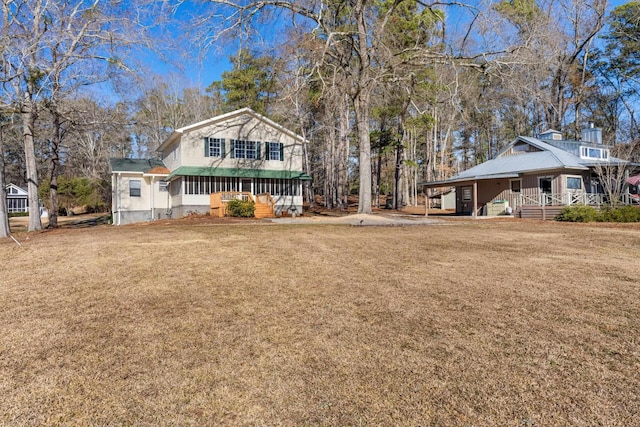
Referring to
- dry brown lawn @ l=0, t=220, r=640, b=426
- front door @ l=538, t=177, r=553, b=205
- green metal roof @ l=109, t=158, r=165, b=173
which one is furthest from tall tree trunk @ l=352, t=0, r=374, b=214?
green metal roof @ l=109, t=158, r=165, b=173

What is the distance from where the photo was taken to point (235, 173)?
2133 centimetres

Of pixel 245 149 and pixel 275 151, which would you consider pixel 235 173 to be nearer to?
pixel 245 149

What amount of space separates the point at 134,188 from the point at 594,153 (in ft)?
98.0

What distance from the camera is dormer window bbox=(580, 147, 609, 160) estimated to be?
23297mm

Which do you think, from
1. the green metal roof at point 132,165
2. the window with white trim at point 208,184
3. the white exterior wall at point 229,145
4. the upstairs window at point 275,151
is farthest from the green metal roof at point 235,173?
the green metal roof at point 132,165

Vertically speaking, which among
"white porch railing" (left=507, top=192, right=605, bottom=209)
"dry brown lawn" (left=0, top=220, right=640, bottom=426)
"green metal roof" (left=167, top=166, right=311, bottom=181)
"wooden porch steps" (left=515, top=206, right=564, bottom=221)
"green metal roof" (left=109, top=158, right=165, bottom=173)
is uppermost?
"green metal roof" (left=109, top=158, right=165, bottom=173)

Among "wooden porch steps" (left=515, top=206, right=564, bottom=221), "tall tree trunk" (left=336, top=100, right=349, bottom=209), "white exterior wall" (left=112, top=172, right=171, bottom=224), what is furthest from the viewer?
"tall tree trunk" (left=336, top=100, right=349, bottom=209)

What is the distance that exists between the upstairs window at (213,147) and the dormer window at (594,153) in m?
22.7

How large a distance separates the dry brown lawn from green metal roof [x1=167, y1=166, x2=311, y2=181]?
14.8m

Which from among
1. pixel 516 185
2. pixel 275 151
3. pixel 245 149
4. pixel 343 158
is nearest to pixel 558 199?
pixel 516 185

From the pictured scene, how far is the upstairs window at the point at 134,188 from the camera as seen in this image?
2273 centimetres

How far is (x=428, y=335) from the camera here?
3.18 m

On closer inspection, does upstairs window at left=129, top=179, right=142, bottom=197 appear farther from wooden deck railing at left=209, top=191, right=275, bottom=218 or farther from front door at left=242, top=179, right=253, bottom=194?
front door at left=242, top=179, right=253, bottom=194

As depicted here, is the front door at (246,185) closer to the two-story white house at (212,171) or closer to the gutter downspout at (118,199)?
the two-story white house at (212,171)
